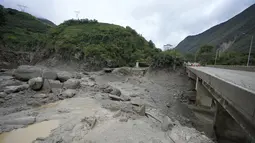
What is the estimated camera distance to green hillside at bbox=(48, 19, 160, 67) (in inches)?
1096

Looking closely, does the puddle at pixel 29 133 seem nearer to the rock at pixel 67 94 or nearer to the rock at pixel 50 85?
the rock at pixel 67 94

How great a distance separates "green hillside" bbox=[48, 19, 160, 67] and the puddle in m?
22.9

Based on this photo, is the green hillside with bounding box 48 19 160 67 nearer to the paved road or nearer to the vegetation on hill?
the vegetation on hill

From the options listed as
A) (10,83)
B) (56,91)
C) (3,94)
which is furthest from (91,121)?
(10,83)

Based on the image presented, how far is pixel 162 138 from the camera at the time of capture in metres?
4.01

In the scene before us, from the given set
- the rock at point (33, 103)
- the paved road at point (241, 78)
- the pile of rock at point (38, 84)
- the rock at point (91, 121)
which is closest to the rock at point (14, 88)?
the pile of rock at point (38, 84)

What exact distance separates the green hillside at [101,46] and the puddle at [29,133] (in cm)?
2290

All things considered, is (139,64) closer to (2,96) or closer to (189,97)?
(189,97)

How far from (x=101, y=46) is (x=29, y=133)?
2718 centimetres

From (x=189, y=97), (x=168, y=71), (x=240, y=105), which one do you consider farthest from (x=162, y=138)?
(x=168, y=71)

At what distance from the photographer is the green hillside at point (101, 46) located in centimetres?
2783

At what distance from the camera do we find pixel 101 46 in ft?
98.1

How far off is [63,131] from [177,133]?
400 cm

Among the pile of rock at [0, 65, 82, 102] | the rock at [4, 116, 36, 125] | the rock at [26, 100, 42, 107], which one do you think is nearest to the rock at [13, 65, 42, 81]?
the pile of rock at [0, 65, 82, 102]
